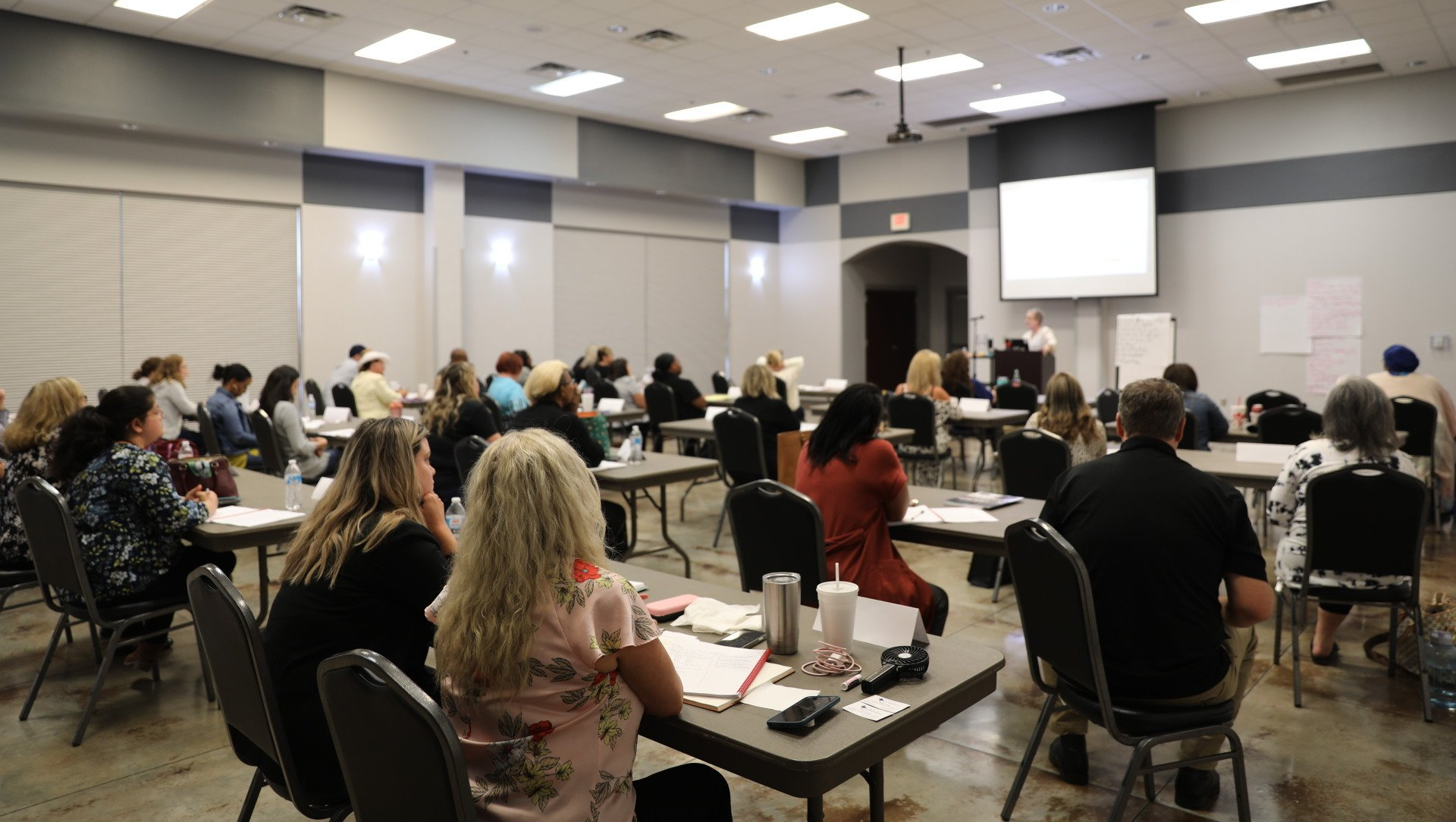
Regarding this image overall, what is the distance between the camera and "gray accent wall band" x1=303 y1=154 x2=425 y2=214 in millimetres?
10094

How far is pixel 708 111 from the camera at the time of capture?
1146 cm

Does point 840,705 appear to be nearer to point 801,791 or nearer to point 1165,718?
point 801,791

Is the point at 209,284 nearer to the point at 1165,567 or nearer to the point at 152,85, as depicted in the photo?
the point at 152,85

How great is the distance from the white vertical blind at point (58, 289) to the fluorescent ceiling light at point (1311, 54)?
10.9m

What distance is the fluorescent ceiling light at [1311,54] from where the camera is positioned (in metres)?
8.77

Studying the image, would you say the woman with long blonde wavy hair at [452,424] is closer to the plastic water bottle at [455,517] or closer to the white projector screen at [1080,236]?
the plastic water bottle at [455,517]

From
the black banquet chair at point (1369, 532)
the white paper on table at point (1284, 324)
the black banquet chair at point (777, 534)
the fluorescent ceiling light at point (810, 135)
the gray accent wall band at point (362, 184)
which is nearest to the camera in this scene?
the black banquet chair at point (777, 534)

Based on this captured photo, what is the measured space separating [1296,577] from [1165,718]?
1.69 metres

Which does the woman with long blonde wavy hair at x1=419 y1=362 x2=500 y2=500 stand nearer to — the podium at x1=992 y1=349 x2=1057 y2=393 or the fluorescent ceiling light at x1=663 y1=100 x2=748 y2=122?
the fluorescent ceiling light at x1=663 y1=100 x2=748 y2=122

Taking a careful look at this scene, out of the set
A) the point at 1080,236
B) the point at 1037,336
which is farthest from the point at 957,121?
the point at 1037,336

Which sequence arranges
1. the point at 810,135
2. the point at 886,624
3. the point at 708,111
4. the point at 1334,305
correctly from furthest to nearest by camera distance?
the point at 810,135 < the point at 708,111 < the point at 1334,305 < the point at 886,624

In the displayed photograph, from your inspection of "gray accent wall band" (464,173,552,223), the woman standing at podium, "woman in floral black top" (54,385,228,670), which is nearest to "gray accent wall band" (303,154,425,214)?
"gray accent wall band" (464,173,552,223)

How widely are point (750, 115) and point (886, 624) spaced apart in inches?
404

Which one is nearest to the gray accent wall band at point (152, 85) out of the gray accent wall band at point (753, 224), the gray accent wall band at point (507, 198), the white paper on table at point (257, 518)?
the gray accent wall band at point (507, 198)
